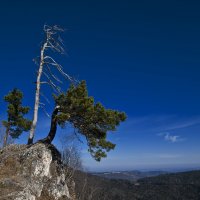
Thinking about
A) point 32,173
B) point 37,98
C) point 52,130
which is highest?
point 37,98

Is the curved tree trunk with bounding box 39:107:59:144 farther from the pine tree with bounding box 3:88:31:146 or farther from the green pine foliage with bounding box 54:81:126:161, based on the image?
the pine tree with bounding box 3:88:31:146

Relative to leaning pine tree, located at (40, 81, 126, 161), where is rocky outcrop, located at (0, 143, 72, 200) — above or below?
below

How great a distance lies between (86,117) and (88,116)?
211 millimetres

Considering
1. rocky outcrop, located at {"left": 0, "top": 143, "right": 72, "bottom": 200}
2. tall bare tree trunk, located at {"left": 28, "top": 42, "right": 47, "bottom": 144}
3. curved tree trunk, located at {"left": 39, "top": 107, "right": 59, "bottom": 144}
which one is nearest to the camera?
rocky outcrop, located at {"left": 0, "top": 143, "right": 72, "bottom": 200}

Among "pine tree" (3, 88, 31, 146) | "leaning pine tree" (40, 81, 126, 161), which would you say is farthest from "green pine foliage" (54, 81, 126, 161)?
"pine tree" (3, 88, 31, 146)

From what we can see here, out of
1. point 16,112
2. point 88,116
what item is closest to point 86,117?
point 88,116

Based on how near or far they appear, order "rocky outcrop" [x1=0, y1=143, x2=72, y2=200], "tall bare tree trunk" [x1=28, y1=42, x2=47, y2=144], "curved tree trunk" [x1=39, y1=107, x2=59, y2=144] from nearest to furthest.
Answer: "rocky outcrop" [x1=0, y1=143, x2=72, y2=200], "curved tree trunk" [x1=39, y1=107, x2=59, y2=144], "tall bare tree trunk" [x1=28, y1=42, x2=47, y2=144]

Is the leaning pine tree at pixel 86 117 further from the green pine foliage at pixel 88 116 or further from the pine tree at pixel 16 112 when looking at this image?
the pine tree at pixel 16 112

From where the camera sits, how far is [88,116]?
A: 23.8m

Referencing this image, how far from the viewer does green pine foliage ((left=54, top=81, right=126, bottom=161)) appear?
23281 millimetres

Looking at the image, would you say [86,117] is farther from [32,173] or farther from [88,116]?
[32,173]

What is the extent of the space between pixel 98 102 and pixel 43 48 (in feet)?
27.8

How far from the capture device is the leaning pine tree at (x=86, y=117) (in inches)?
918

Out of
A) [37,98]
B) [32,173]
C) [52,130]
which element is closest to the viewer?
[32,173]
